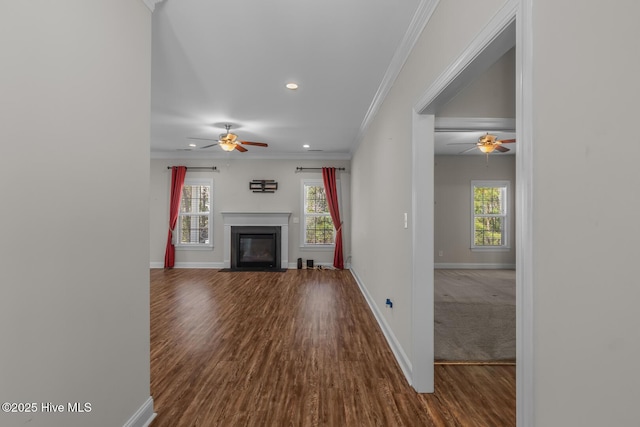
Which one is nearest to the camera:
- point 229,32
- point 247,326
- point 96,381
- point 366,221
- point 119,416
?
point 96,381

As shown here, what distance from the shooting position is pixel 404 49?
2.37 meters

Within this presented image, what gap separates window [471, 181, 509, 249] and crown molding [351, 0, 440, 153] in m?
4.76

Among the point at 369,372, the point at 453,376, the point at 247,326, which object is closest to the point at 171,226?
the point at 247,326

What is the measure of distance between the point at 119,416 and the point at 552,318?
80.3 inches

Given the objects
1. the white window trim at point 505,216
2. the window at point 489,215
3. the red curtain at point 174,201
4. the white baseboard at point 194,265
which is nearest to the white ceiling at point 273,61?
the red curtain at point 174,201

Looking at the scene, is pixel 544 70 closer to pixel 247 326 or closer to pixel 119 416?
pixel 119 416

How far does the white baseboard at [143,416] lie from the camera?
162cm

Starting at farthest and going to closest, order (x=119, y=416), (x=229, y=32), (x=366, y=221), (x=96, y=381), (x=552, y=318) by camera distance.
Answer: (x=366, y=221) → (x=229, y=32) → (x=119, y=416) → (x=96, y=381) → (x=552, y=318)

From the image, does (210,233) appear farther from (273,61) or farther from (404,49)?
(404,49)

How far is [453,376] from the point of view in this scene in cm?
228

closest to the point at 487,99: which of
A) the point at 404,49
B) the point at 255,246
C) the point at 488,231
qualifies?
the point at 404,49

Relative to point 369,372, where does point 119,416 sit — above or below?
above

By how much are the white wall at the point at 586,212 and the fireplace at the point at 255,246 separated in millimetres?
6187

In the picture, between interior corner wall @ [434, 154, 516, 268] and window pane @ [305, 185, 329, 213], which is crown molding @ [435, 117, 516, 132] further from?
interior corner wall @ [434, 154, 516, 268]
